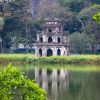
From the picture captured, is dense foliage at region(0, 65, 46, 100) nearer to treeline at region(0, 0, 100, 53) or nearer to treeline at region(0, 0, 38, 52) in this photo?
treeline at region(0, 0, 100, 53)

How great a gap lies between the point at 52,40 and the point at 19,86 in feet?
154

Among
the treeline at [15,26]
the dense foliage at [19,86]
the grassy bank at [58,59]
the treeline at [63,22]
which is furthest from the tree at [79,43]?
the dense foliage at [19,86]

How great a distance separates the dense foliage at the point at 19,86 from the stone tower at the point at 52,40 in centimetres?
4523

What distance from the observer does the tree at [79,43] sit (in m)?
56.8

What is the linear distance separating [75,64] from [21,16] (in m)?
20.9

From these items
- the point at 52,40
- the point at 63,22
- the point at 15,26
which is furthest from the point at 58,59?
the point at 63,22

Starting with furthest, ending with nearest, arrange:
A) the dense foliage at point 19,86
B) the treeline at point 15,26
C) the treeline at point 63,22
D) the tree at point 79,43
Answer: the treeline at point 15,26 → the treeline at point 63,22 → the tree at point 79,43 → the dense foliage at point 19,86

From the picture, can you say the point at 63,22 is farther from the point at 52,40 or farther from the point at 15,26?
the point at 52,40

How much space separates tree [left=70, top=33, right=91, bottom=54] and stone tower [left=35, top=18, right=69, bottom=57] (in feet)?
8.14

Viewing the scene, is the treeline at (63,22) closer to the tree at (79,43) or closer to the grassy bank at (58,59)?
the tree at (79,43)

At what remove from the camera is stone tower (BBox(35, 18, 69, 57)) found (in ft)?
176

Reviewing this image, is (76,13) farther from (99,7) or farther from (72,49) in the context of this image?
(72,49)

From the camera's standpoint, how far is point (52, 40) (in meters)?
54.7

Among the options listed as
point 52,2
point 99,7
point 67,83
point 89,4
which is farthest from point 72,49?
point 67,83
